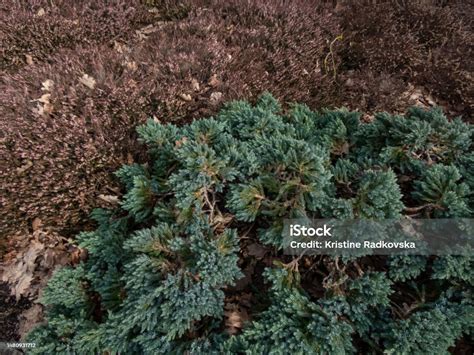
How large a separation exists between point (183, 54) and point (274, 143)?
133 centimetres

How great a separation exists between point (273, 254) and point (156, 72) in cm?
167

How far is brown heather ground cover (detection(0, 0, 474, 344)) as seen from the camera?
8.93 feet

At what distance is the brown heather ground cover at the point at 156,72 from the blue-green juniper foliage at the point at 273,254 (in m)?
0.50

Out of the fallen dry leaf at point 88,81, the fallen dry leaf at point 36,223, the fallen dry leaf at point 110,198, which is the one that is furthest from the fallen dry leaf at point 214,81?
the fallen dry leaf at point 36,223

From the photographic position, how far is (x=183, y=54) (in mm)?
3170

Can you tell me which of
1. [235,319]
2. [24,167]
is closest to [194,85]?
[24,167]

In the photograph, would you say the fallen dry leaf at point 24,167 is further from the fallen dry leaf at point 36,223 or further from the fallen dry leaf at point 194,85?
the fallen dry leaf at point 194,85

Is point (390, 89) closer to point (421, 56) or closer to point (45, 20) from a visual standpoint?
point (421, 56)

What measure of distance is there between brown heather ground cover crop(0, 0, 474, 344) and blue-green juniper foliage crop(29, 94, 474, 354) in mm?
498

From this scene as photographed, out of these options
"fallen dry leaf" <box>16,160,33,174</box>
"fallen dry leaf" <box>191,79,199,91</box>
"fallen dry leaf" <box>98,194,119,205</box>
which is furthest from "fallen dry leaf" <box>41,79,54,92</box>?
"fallen dry leaf" <box>191,79,199,91</box>

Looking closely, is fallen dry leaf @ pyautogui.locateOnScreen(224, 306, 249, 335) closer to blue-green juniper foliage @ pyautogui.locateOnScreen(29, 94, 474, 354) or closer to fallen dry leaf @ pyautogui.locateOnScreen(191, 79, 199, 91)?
blue-green juniper foliage @ pyautogui.locateOnScreen(29, 94, 474, 354)

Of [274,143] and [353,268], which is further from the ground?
[274,143]

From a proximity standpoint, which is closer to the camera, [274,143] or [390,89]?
[274,143]

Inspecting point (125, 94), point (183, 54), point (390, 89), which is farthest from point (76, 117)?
point (390, 89)
